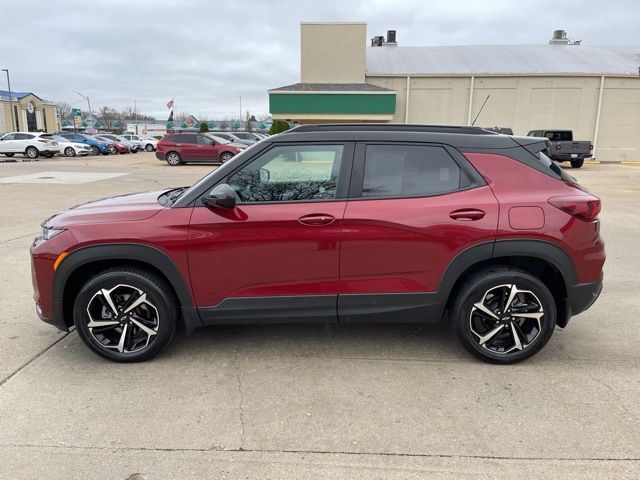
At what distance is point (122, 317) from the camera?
11.8ft

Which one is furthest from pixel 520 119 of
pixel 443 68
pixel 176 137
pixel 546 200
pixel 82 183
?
pixel 546 200

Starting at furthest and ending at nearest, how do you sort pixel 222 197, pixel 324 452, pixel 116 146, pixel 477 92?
pixel 116 146, pixel 477 92, pixel 222 197, pixel 324 452

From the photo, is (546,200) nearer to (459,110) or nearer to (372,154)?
(372,154)

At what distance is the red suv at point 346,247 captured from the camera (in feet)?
11.3

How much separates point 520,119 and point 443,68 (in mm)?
5819

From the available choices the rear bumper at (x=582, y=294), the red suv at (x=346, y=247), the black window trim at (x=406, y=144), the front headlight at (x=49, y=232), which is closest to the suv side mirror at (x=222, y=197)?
the red suv at (x=346, y=247)

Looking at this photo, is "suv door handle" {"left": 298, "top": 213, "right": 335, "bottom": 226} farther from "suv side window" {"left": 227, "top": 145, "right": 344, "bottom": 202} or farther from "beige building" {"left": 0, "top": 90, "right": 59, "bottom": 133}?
"beige building" {"left": 0, "top": 90, "right": 59, "bottom": 133}

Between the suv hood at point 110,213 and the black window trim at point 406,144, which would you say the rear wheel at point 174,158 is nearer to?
the suv hood at point 110,213

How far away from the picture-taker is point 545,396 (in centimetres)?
323

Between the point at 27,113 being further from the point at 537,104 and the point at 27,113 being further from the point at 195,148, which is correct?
the point at 537,104

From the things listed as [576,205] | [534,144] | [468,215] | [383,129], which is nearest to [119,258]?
[383,129]

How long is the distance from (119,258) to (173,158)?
2286 centimetres

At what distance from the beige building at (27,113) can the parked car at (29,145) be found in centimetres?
3508

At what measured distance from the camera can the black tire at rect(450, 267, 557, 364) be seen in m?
3.52
